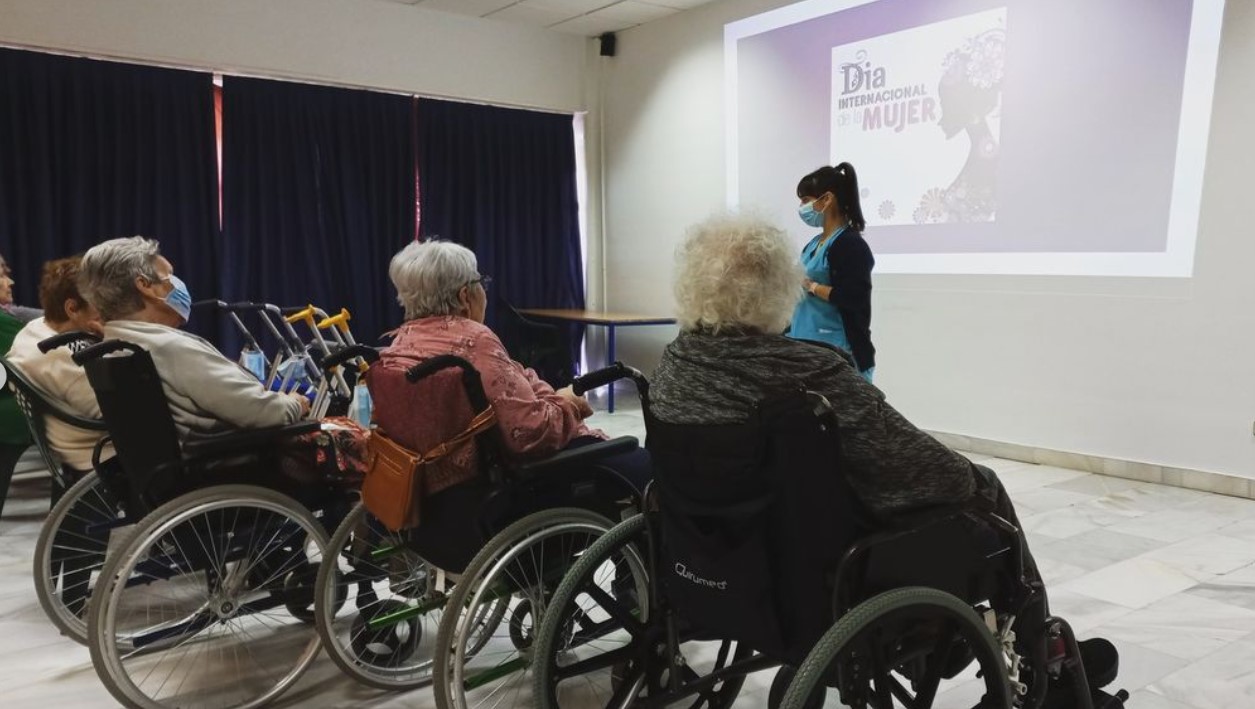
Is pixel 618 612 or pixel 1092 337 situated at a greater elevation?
pixel 1092 337

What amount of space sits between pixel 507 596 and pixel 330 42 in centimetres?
459

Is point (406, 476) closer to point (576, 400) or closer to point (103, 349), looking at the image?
point (576, 400)

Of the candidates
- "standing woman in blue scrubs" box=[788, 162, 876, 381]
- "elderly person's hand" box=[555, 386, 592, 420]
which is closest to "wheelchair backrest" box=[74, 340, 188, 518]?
"elderly person's hand" box=[555, 386, 592, 420]

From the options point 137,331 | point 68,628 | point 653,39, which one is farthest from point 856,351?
point 653,39

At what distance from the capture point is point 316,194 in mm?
5426

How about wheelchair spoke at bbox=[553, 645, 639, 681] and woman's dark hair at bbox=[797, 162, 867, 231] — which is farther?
woman's dark hair at bbox=[797, 162, 867, 231]

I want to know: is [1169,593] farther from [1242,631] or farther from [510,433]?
[510,433]

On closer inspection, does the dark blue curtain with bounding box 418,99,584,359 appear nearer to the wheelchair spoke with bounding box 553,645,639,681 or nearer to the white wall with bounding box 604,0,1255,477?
the white wall with bounding box 604,0,1255,477

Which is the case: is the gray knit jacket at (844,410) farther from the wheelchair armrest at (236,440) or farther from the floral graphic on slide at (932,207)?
the floral graphic on slide at (932,207)

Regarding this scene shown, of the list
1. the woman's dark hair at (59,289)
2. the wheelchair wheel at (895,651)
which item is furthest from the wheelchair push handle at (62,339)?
the wheelchair wheel at (895,651)

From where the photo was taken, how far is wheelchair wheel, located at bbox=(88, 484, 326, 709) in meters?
1.76

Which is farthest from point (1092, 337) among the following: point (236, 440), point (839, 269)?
point (236, 440)

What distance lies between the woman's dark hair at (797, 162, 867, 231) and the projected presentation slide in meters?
1.03

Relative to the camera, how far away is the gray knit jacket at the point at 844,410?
136 centimetres
